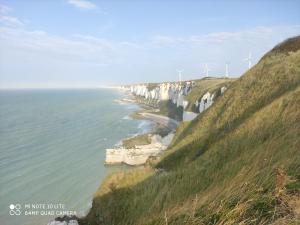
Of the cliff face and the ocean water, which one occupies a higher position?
the cliff face

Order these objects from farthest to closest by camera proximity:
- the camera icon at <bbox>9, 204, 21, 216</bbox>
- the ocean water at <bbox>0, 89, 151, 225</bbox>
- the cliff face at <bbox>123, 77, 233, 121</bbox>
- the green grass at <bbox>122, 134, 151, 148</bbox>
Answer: the cliff face at <bbox>123, 77, 233, 121</bbox> < the green grass at <bbox>122, 134, 151, 148</bbox> < the ocean water at <bbox>0, 89, 151, 225</bbox> < the camera icon at <bbox>9, 204, 21, 216</bbox>

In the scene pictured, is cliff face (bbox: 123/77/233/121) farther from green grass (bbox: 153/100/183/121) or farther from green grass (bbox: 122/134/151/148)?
green grass (bbox: 122/134/151/148)

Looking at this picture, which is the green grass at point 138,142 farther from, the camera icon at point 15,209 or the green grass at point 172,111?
the green grass at point 172,111

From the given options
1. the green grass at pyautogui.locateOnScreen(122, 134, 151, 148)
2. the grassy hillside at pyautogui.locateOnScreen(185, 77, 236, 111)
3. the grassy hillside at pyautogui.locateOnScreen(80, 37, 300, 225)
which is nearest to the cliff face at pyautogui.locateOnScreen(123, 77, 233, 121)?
the grassy hillside at pyautogui.locateOnScreen(185, 77, 236, 111)

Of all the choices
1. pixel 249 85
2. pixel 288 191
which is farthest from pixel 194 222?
pixel 249 85

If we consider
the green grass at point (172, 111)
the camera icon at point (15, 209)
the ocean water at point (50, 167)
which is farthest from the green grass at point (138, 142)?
the green grass at point (172, 111)

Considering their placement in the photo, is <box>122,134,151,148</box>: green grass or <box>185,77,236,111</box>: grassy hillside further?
<box>185,77,236,111</box>: grassy hillside

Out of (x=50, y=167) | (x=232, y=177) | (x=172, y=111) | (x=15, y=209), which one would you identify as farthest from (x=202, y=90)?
(x=232, y=177)

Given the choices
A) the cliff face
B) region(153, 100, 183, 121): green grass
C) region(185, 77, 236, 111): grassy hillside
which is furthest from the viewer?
region(153, 100, 183, 121): green grass
